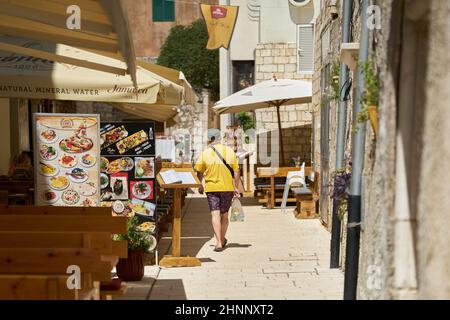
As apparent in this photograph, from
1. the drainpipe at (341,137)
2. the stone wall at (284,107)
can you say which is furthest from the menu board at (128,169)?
the stone wall at (284,107)

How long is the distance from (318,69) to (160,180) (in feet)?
19.2

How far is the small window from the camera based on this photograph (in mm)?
23172

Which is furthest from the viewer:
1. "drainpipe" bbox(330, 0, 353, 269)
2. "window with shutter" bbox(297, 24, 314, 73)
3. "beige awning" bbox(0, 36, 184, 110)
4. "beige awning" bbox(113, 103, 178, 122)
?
"window with shutter" bbox(297, 24, 314, 73)

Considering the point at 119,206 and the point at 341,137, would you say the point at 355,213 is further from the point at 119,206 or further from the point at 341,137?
the point at 119,206

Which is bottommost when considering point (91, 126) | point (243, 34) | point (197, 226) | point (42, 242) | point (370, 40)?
point (197, 226)

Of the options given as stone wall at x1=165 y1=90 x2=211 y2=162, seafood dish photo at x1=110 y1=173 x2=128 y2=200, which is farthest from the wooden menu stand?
stone wall at x1=165 y1=90 x2=211 y2=162

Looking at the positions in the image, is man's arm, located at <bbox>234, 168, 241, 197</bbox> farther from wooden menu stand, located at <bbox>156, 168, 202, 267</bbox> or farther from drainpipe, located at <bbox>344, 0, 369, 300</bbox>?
drainpipe, located at <bbox>344, 0, 369, 300</bbox>

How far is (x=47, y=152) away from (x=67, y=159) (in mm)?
228

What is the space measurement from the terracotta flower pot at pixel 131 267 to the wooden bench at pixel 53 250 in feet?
5.31

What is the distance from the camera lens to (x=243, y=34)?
26000 mm

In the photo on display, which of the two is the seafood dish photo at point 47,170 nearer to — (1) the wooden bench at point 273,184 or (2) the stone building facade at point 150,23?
(1) the wooden bench at point 273,184

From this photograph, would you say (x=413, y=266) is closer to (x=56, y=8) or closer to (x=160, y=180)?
(x=56, y=8)

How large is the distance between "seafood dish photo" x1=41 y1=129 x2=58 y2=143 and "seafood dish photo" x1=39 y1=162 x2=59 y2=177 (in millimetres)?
261
